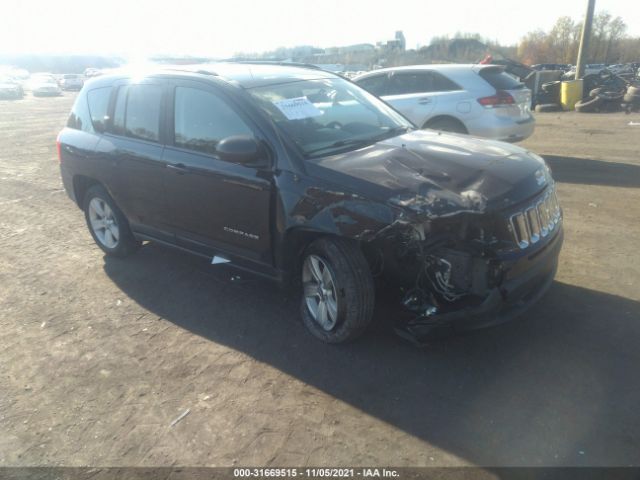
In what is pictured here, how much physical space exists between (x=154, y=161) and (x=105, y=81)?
138 cm

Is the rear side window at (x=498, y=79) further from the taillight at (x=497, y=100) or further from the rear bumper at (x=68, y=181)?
the rear bumper at (x=68, y=181)

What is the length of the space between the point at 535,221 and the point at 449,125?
578 cm

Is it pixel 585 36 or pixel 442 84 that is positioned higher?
pixel 585 36

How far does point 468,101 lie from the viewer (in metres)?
8.40

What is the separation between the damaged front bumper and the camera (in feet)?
9.80

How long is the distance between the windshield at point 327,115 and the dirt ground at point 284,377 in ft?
4.53

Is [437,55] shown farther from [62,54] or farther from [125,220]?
[62,54]

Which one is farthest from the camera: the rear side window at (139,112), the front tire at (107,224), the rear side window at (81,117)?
the rear side window at (81,117)

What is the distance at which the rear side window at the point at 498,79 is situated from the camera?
28.0 feet

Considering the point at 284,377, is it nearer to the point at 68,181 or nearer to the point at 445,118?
the point at 68,181

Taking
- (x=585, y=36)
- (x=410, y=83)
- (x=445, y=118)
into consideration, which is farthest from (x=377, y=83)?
(x=585, y=36)

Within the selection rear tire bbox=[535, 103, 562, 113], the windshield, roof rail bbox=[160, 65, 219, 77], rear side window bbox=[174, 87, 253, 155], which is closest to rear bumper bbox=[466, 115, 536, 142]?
the windshield

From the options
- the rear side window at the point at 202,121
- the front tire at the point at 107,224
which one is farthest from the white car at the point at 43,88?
the rear side window at the point at 202,121

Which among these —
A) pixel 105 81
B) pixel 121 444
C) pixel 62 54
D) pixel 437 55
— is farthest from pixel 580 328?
pixel 62 54
